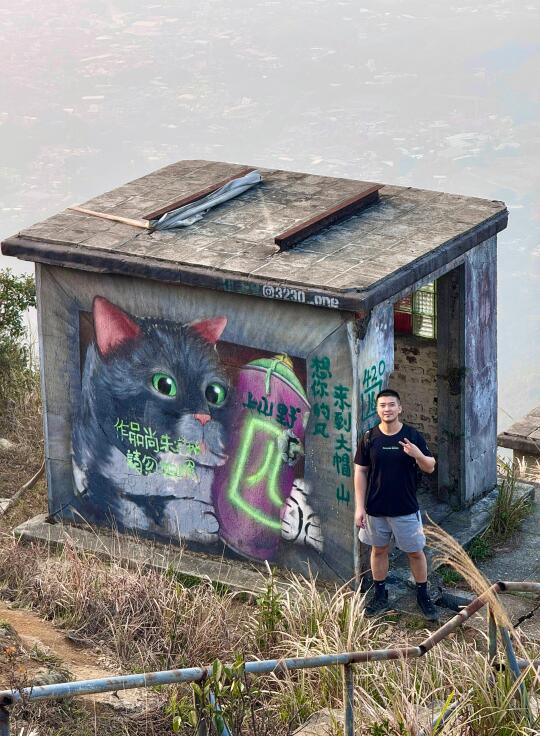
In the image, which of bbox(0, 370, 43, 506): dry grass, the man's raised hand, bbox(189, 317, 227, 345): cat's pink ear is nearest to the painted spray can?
bbox(189, 317, 227, 345): cat's pink ear

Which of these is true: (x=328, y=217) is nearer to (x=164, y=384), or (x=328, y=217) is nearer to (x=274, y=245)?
(x=274, y=245)

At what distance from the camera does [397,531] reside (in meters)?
8.48

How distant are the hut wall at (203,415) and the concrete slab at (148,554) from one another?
92 mm

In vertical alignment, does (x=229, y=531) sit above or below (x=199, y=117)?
above

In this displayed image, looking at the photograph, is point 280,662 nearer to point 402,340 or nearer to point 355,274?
point 355,274

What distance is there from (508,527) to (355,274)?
98.5 inches

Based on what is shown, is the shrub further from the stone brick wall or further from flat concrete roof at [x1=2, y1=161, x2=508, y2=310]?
the stone brick wall

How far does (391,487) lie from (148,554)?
2.18 meters

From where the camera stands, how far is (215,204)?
33.2 ft

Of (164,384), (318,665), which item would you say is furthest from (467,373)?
(318,665)

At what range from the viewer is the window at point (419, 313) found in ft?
33.2

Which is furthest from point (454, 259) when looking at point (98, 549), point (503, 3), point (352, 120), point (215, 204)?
point (503, 3)

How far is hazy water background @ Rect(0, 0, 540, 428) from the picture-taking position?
14188 centimetres

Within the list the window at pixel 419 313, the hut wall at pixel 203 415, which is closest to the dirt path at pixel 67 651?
the hut wall at pixel 203 415
